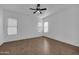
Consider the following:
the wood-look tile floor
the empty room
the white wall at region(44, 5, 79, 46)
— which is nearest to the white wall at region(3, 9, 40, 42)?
the empty room

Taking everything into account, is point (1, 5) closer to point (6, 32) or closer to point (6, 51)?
point (6, 32)

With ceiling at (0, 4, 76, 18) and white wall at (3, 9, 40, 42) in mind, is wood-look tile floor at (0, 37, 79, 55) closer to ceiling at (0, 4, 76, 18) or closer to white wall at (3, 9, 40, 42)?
white wall at (3, 9, 40, 42)

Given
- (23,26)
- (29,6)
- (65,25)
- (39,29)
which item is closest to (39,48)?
(39,29)

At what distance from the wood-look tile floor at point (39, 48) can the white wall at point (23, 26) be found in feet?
0.35

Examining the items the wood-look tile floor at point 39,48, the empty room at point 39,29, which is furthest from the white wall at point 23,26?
the wood-look tile floor at point 39,48

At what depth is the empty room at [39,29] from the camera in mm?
1758

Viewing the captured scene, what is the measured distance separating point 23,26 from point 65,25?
34.3 inches

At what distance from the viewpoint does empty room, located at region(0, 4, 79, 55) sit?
176cm

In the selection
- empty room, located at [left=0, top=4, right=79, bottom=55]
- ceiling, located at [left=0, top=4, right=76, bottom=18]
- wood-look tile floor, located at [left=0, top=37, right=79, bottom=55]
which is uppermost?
ceiling, located at [left=0, top=4, right=76, bottom=18]

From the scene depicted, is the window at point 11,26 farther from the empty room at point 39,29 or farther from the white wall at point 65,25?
the white wall at point 65,25

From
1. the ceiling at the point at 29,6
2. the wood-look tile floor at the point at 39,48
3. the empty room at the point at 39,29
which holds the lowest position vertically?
the wood-look tile floor at the point at 39,48

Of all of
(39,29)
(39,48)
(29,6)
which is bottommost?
(39,48)

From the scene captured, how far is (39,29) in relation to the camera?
183 centimetres

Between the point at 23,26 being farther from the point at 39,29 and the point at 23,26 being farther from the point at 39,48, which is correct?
the point at 39,48
